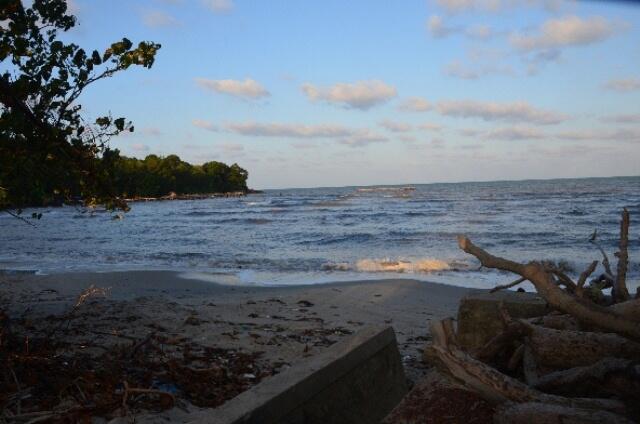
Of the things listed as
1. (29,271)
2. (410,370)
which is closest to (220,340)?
(410,370)

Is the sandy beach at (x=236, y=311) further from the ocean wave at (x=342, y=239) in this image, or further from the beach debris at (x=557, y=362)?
the ocean wave at (x=342, y=239)

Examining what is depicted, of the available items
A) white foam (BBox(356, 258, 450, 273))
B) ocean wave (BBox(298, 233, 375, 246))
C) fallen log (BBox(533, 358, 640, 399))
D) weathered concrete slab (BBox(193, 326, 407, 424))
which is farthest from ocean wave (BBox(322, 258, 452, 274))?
fallen log (BBox(533, 358, 640, 399))

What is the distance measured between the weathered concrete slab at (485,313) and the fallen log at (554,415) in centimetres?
164

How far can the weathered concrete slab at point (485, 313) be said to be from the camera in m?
3.61

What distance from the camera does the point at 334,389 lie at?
2.85m

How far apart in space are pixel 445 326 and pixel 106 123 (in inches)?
128

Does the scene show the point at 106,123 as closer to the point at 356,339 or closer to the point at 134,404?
the point at 134,404

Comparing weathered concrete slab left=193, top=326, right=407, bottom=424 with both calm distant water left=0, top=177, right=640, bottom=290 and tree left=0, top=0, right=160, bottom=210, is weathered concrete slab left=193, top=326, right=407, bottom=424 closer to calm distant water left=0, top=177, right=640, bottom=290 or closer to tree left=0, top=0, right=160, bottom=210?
tree left=0, top=0, right=160, bottom=210

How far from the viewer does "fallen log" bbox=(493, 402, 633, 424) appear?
1869mm

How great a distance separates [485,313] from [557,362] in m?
1.11

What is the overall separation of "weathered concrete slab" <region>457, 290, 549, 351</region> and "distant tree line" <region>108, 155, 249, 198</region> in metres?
76.8

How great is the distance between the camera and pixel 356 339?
10.9 ft

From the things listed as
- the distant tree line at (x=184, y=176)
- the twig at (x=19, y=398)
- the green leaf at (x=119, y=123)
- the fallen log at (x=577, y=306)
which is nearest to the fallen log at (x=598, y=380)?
the fallen log at (x=577, y=306)

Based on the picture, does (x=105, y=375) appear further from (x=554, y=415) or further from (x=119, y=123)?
(x=554, y=415)
